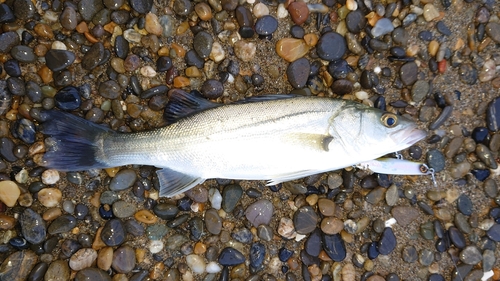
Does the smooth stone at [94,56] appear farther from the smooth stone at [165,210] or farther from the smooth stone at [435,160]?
the smooth stone at [435,160]

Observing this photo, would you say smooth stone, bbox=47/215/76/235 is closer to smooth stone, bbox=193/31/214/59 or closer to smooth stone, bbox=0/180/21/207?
smooth stone, bbox=0/180/21/207

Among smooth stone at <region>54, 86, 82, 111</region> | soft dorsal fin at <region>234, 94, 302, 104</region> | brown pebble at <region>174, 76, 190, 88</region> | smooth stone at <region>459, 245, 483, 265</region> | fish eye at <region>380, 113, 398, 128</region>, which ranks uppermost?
fish eye at <region>380, 113, 398, 128</region>

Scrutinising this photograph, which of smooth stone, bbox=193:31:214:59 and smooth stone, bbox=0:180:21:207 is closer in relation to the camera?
smooth stone, bbox=0:180:21:207

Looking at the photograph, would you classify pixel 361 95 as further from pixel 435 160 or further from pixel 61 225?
pixel 61 225

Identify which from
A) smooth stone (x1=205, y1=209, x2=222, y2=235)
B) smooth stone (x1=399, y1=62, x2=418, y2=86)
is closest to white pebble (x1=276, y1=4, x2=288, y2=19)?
smooth stone (x1=399, y1=62, x2=418, y2=86)

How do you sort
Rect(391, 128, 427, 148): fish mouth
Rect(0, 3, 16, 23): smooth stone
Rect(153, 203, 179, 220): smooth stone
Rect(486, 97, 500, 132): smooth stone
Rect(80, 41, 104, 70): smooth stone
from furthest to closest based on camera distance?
Rect(486, 97, 500, 132): smooth stone, Rect(153, 203, 179, 220): smooth stone, Rect(80, 41, 104, 70): smooth stone, Rect(0, 3, 16, 23): smooth stone, Rect(391, 128, 427, 148): fish mouth

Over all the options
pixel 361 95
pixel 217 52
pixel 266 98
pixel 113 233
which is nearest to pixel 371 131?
pixel 361 95
